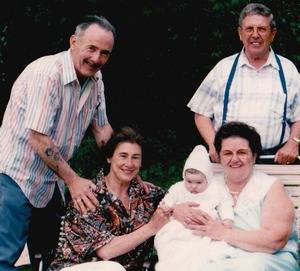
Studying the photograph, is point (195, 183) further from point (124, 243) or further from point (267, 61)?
point (267, 61)

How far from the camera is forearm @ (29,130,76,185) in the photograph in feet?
11.7

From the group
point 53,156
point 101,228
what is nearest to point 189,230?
point 101,228

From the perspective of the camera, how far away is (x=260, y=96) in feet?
13.7

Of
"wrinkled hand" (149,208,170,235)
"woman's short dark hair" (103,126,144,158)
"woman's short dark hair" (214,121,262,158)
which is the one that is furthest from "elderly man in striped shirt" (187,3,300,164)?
"wrinkled hand" (149,208,170,235)

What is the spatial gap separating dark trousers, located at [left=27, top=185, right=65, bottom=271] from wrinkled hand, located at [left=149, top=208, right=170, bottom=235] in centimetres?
68

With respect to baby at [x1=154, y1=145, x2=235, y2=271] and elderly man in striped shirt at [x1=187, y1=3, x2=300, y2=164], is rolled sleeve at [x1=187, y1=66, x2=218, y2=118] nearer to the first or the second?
elderly man in striped shirt at [x1=187, y1=3, x2=300, y2=164]

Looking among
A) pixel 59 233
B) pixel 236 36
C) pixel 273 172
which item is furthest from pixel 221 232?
pixel 236 36

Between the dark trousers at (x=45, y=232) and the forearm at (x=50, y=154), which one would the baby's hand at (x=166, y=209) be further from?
the dark trousers at (x=45, y=232)

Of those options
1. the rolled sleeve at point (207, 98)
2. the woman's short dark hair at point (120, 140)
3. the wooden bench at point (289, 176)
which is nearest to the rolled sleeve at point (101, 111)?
the woman's short dark hair at point (120, 140)

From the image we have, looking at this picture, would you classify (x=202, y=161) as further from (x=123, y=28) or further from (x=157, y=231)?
(x=123, y=28)

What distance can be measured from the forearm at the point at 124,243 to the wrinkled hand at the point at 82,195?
213 millimetres

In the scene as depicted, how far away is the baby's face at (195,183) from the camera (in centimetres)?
375

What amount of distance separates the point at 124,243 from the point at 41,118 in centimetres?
77

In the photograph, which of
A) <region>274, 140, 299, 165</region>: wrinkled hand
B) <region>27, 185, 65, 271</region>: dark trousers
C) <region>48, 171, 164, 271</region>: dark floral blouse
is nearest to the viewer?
<region>48, 171, 164, 271</region>: dark floral blouse
